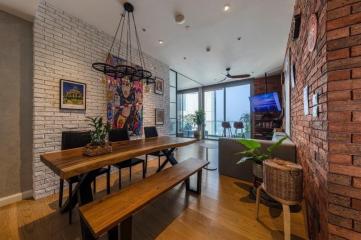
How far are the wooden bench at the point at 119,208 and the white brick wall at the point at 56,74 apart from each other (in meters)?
1.82

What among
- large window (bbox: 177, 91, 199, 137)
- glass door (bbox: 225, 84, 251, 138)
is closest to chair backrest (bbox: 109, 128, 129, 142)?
large window (bbox: 177, 91, 199, 137)

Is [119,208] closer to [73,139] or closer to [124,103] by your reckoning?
[73,139]

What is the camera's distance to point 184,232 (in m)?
1.66

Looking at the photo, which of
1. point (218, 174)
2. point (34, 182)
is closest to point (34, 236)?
point (34, 182)

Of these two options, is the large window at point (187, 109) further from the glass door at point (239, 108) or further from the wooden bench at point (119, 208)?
the wooden bench at point (119, 208)

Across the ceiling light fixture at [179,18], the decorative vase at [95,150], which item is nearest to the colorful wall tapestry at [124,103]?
the ceiling light fixture at [179,18]

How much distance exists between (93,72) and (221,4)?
2659mm

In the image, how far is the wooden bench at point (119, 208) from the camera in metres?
1.10

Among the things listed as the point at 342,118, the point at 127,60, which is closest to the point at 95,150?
the point at 342,118

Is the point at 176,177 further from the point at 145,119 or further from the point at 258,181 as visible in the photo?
the point at 145,119

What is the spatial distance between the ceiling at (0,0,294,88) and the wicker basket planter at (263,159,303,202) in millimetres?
2573

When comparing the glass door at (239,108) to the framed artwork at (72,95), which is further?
the glass door at (239,108)

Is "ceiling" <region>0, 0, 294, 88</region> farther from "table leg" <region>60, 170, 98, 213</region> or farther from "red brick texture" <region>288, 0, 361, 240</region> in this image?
"table leg" <region>60, 170, 98, 213</region>

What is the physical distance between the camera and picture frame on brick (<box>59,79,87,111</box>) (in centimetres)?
266
